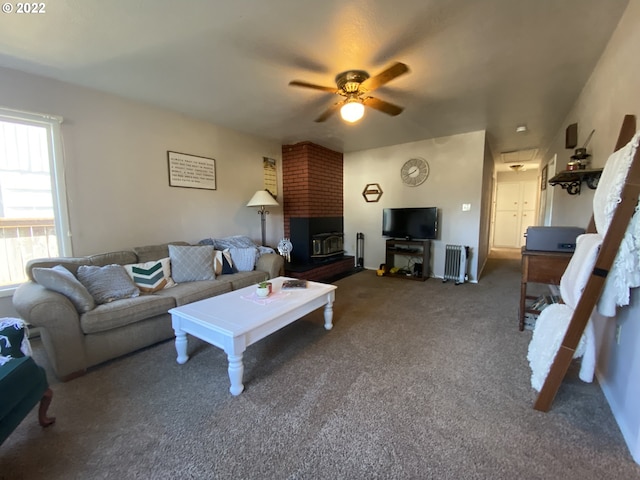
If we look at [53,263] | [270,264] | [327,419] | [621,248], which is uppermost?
[621,248]

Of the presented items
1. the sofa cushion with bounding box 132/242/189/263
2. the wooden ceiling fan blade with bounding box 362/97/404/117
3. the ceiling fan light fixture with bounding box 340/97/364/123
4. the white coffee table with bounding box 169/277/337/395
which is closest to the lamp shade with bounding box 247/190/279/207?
the sofa cushion with bounding box 132/242/189/263

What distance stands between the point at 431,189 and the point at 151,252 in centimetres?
414

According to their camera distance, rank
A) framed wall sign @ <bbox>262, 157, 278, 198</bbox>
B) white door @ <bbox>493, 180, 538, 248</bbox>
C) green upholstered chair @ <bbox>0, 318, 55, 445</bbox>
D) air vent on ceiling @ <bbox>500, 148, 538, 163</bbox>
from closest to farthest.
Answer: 1. green upholstered chair @ <bbox>0, 318, 55, 445</bbox>
2. framed wall sign @ <bbox>262, 157, 278, 198</bbox>
3. air vent on ceiling @ <bbox>500, 148, 538, 163</bbox>
4. white door @ <bbox>493, 180, 538, 248</bbox>

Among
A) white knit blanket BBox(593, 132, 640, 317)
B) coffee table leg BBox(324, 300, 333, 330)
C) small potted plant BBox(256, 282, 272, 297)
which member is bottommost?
coffee table leg BBox(324, 300, 333, 330)

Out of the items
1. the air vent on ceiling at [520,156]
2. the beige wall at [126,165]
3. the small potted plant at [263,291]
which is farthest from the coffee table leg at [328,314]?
the air vent on ceiling at [520,156]

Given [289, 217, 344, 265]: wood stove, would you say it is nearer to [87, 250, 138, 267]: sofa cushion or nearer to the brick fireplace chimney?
the brick fireplace chimney

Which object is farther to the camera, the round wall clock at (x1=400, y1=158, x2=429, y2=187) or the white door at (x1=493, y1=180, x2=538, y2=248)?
the white door at (x1=493, y1=180, x2=538, y2=248)

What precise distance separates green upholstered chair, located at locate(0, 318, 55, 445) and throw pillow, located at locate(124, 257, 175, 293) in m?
1.02

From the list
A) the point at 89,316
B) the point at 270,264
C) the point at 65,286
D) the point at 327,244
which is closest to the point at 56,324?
the point at 89,316

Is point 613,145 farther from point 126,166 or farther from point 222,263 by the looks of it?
point 126,166

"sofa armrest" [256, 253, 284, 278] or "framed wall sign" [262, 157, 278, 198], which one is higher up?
"framed wall sign" [262, 157, 278, 198]

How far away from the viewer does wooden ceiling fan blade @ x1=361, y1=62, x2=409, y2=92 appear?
183 cm

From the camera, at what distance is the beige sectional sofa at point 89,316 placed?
1.74 meters

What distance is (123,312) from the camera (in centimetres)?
203
